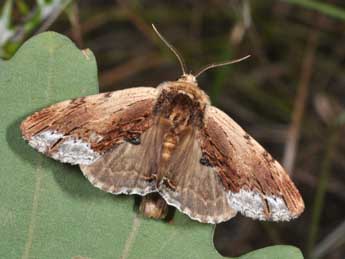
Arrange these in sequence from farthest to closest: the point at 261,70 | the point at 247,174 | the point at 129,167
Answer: the point at 261,70 < the point at 247,174 < the point at 129,167

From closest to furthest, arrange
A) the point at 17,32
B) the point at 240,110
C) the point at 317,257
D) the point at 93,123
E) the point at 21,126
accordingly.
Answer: the point at 21,126 → the point at 93,123 → the point at 17,32 → the point at 317,257 → the point at 240,110

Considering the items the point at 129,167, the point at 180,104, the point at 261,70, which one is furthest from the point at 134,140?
the point at 261,70

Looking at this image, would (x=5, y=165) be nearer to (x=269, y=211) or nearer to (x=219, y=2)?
(x=269, y=211)

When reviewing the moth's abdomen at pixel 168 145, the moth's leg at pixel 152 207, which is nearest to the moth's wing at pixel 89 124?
the moth's abdomen at pixel 168 145

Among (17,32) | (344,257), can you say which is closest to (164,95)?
(17,32)

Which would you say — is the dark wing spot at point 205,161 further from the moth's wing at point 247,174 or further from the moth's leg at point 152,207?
the moth's leg at point 152,207

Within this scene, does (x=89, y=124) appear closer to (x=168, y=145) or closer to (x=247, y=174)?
(x=168, y=145)

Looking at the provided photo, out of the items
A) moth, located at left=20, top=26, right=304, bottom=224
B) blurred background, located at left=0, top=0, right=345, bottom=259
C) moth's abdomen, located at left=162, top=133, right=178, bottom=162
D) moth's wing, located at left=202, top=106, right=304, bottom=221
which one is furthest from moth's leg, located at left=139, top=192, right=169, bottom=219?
blurred background, located at left=0, top=0, right=345, bottom=259
